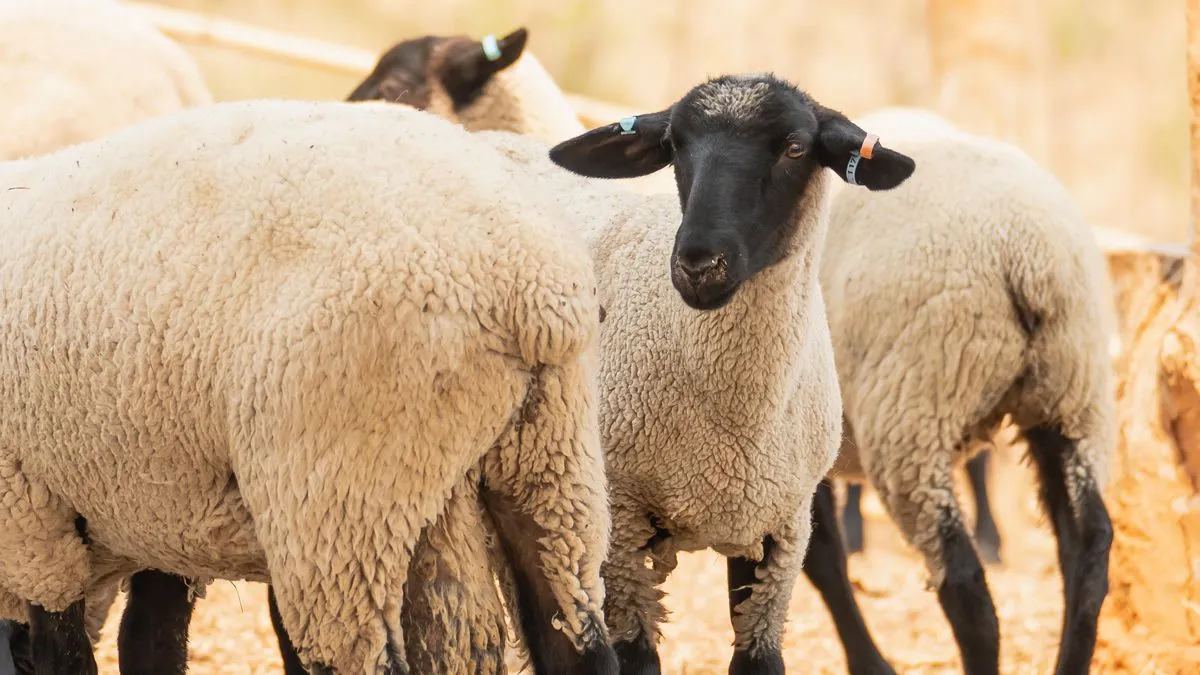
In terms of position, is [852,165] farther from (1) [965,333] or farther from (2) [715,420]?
(1) [965,333]

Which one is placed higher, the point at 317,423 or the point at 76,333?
the point at 76,333

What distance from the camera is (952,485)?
4664 millimetres

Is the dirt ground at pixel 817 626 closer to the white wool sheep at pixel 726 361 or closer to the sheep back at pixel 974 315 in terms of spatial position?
the sheep back at pixel 974 315

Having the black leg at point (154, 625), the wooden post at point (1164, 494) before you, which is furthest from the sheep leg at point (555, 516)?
the wooden post at point (1164, 494)

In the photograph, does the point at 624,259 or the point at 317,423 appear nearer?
the point at 317,423

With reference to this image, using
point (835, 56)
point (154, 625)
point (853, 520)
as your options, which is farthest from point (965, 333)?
point (835, 56)

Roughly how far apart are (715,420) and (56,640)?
5.29ft

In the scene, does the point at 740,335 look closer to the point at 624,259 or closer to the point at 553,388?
the point at 624,259

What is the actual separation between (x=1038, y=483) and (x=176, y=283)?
306cm

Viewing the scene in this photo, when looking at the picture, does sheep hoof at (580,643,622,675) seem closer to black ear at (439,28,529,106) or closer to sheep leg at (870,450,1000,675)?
sheep leg at (870,450,1000,675)

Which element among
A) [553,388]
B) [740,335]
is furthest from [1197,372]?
[553,388]

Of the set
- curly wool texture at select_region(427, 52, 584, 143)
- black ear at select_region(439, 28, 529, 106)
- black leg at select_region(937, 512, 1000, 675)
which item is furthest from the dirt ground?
black ear at select_region(439, 28, 529, 106)

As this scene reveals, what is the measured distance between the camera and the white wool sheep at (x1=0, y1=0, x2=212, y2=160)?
5.55 meters

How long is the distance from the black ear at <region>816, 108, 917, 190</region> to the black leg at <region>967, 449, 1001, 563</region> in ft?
16.1
